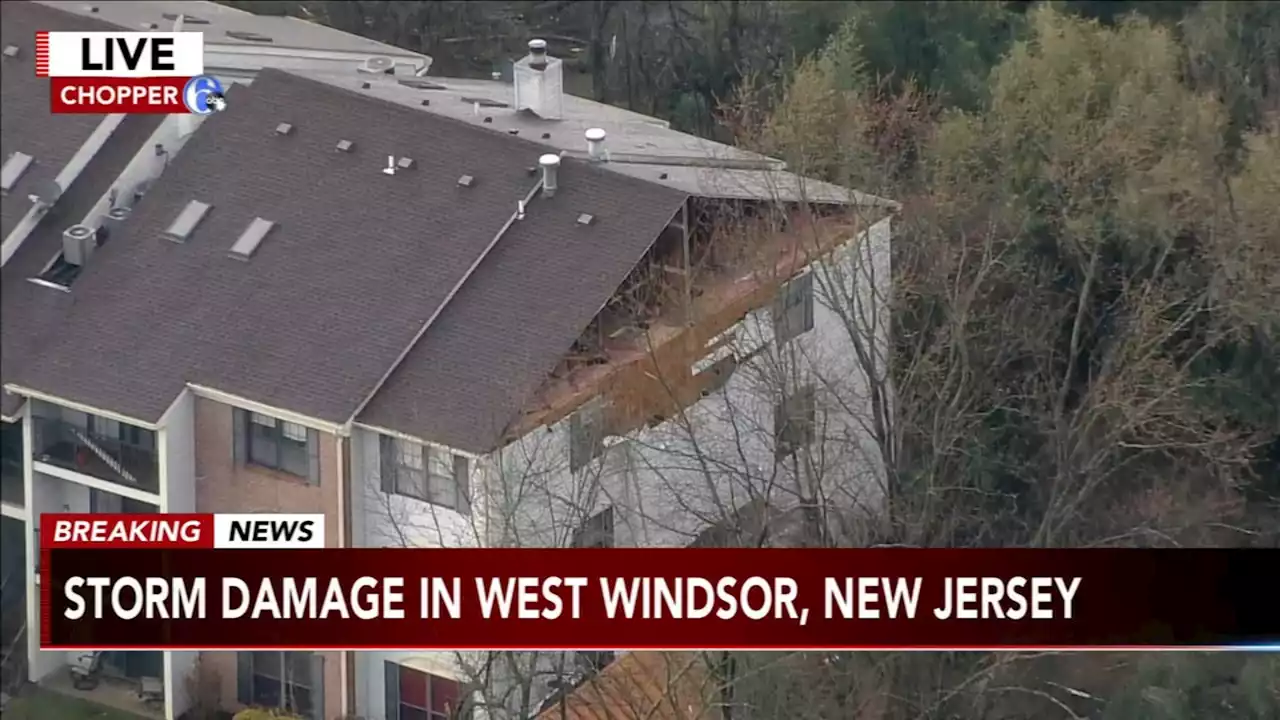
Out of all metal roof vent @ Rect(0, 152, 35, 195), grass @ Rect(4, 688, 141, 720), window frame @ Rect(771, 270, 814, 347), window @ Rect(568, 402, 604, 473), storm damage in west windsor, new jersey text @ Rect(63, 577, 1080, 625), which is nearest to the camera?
storm damage in west windsor, new jersey text @ Rect(63, 577, 1080, 625)

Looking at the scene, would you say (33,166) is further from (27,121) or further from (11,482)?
(11,482)

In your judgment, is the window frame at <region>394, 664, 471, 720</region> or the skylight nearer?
the window frame at <region>394, 664, 471, 720</region>

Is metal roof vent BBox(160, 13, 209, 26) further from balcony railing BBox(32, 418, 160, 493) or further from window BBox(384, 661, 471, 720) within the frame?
window BBox(384, 661, 471, 720)

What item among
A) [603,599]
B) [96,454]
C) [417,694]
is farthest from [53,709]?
[603,599]

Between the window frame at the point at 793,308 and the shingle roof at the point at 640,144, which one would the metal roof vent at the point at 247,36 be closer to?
the shingle roof at the point at 640,144

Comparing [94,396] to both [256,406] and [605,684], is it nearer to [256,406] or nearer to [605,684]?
[256,406]

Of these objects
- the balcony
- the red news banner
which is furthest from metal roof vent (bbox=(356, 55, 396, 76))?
the red news banner
